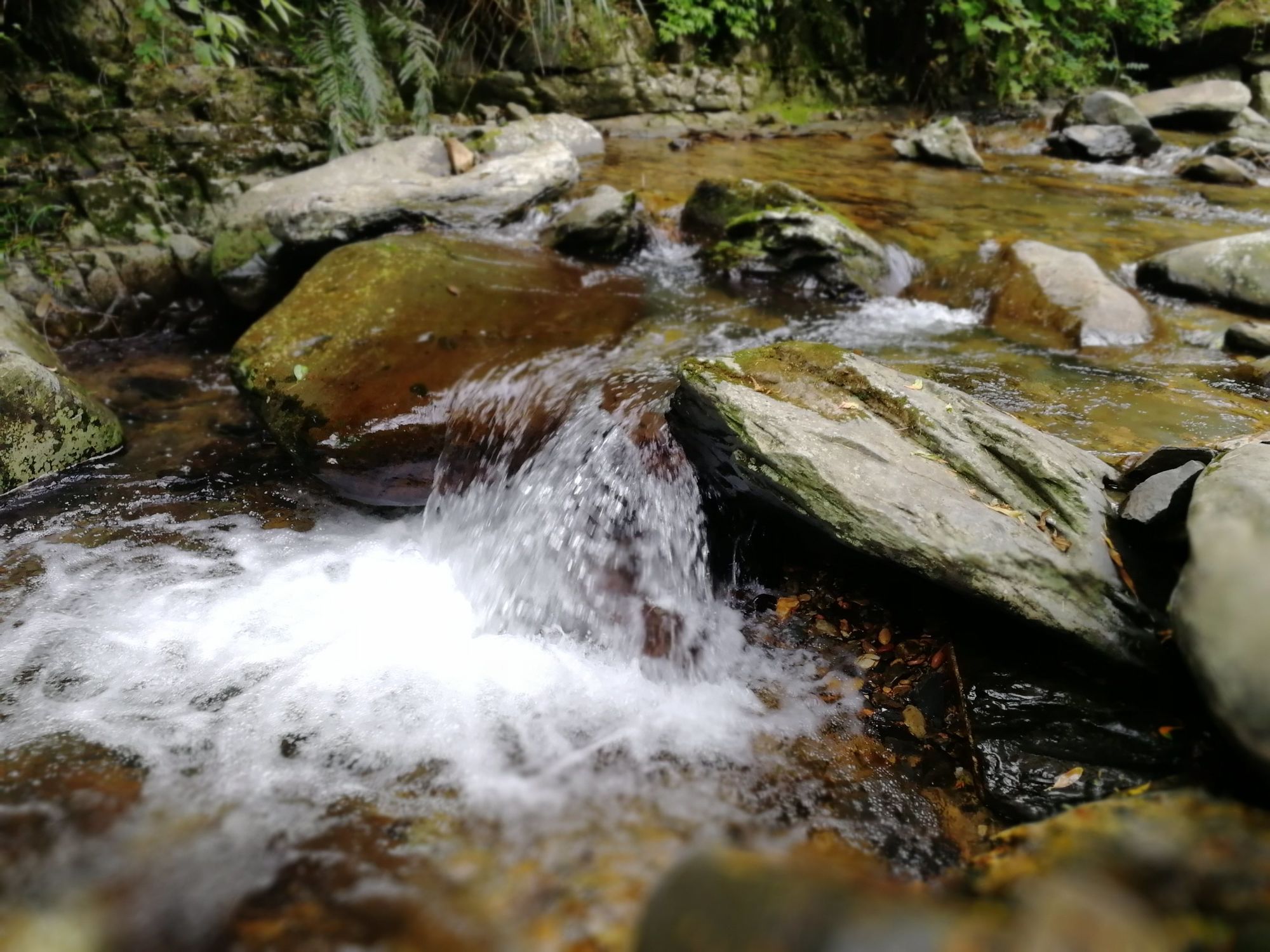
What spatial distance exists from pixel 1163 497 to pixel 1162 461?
0.35 meters

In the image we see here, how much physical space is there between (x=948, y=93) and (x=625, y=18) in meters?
6.76

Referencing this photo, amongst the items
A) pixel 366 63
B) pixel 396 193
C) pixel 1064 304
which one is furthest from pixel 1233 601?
pixel 366 63

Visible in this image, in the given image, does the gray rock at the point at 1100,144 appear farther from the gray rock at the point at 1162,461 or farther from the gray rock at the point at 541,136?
the gray rock at the point at 1162,461

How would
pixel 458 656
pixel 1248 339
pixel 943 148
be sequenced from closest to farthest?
pixel 458 656 < pixel 1248 339 < pixel 943 148

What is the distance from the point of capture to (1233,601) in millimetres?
1758

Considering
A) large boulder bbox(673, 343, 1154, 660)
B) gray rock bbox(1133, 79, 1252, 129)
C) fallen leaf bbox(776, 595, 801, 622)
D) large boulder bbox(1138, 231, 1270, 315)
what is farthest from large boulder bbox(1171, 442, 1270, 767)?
gray rock bbox(1133, 79, 1252, 129)

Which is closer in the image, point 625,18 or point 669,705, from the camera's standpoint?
point 669,705

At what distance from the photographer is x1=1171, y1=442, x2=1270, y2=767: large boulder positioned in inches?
63.7

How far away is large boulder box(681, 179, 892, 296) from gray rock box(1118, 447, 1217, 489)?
3.24 metres

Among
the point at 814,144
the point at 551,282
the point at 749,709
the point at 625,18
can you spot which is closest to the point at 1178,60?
the point at 814,144

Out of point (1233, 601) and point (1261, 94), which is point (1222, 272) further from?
point (1261, 94)

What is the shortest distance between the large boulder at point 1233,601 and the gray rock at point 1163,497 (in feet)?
1.01

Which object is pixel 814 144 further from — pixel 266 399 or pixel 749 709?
pixel 749 709

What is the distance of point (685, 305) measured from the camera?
544cm
